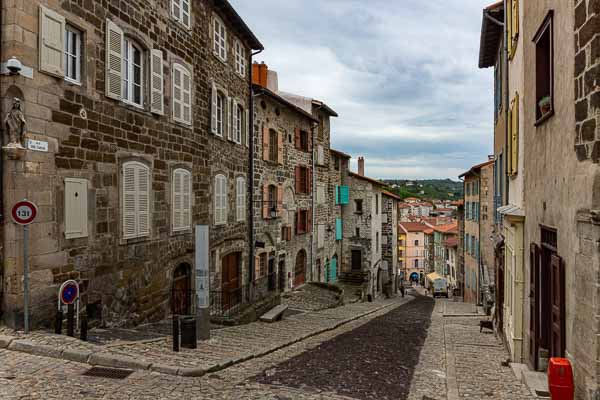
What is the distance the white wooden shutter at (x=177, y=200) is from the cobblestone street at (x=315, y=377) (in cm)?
417

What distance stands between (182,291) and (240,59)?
8.57 m

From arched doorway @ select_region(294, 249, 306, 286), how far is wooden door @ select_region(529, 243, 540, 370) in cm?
1637

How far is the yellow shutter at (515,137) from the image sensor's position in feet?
29.9

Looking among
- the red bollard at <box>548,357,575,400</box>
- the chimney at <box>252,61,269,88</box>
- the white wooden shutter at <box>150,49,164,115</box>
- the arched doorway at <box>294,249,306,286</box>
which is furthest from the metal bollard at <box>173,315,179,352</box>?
the arched doorway at <box>294,249,306,286</box>

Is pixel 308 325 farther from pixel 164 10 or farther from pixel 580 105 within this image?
pixel 580 105

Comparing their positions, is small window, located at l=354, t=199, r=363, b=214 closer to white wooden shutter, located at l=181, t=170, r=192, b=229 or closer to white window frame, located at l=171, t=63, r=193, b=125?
white wooden shutter, located at l=181, t=170, r=192, b=229

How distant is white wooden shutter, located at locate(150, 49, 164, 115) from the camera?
1045 cm

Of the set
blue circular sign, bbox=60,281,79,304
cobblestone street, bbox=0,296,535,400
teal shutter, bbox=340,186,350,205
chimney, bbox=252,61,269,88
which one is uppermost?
chimney, bbox=252,61,269,88

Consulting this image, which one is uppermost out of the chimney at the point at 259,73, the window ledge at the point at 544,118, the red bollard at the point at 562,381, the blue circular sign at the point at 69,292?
the chimney at the point at 259,73

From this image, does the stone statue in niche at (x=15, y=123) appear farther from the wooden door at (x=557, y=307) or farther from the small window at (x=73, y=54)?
the wooden door at (x=557, y=307)

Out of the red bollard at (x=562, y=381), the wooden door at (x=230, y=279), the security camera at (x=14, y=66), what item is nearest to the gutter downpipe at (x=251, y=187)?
the wooden door at (x=230, y=279)

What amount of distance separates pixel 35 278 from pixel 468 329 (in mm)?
10921

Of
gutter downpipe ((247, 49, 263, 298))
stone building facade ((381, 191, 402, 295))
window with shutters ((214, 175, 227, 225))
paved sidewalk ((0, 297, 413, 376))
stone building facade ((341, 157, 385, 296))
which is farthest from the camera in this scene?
stone building facade ((381, 191, 402, 295))

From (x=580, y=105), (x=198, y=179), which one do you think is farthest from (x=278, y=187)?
(x=580, y=105)
